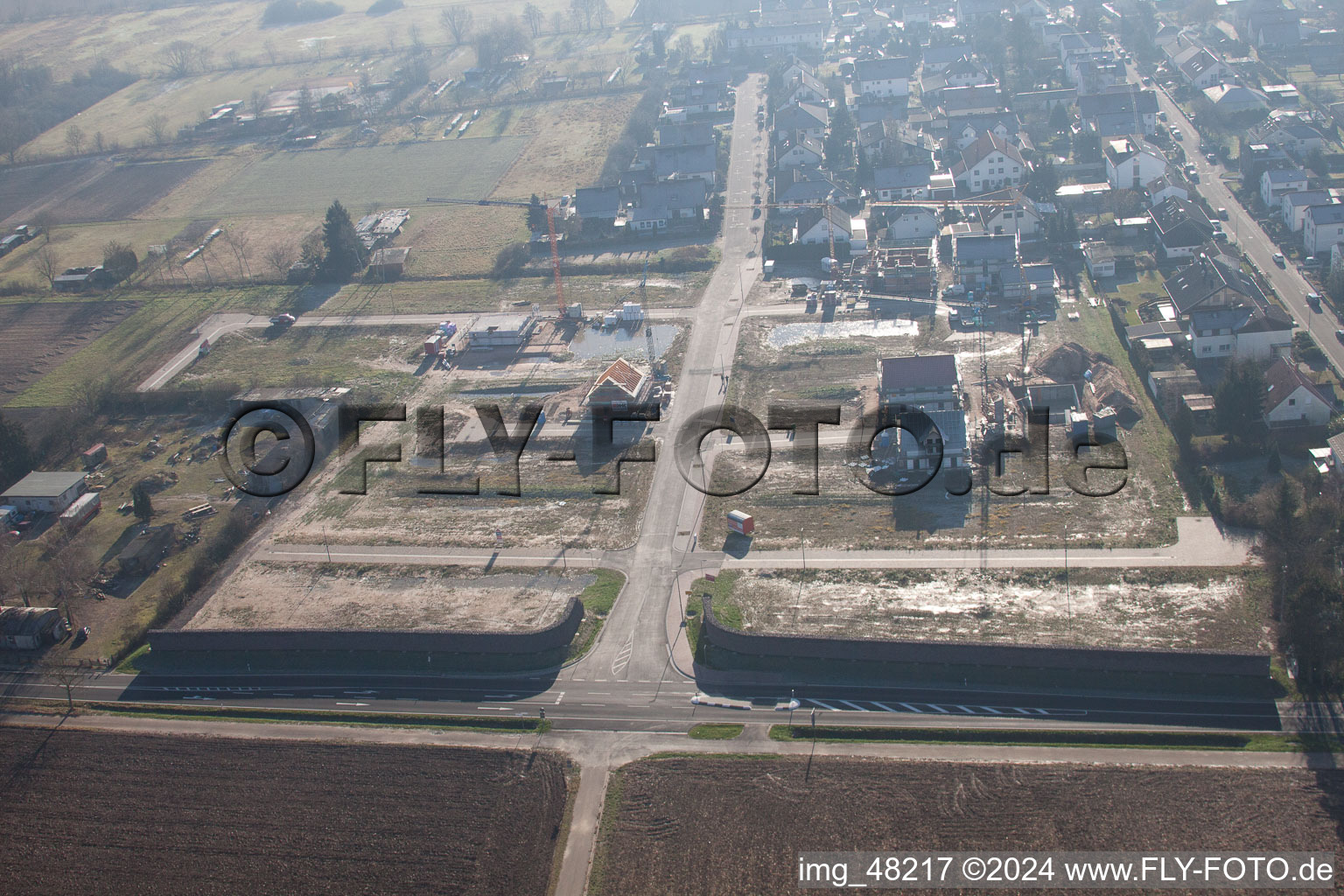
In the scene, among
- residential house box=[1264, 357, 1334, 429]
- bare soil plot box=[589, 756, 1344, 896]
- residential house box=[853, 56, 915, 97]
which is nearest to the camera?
bare soil plot box=[589, 756, 1344, 896]

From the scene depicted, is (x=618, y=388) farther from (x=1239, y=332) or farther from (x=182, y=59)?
(x=182, y=59)

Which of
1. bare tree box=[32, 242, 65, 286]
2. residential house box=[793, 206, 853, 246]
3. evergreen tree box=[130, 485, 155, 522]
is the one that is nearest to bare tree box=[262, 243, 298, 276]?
bare tree box=[32, 242, 65, 286]

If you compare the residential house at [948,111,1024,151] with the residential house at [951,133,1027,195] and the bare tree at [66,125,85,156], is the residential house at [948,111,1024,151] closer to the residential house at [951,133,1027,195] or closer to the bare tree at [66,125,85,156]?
the residential house at [951,133,1027,195]

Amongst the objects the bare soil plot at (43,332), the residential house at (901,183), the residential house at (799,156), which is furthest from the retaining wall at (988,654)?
the residential house at (799,156)

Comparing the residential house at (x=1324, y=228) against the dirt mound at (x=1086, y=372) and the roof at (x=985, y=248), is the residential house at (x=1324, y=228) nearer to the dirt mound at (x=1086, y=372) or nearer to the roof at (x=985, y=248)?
the roof at (x=985, y=248)

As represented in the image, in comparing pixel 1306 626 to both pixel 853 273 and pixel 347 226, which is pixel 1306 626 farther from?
pixel 347 226

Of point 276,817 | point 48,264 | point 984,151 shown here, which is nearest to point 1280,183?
point 984,151

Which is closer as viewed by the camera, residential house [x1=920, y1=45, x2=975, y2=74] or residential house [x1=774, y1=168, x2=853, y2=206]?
residential house [x1=774, y1=168, x2=853, y2=206]
